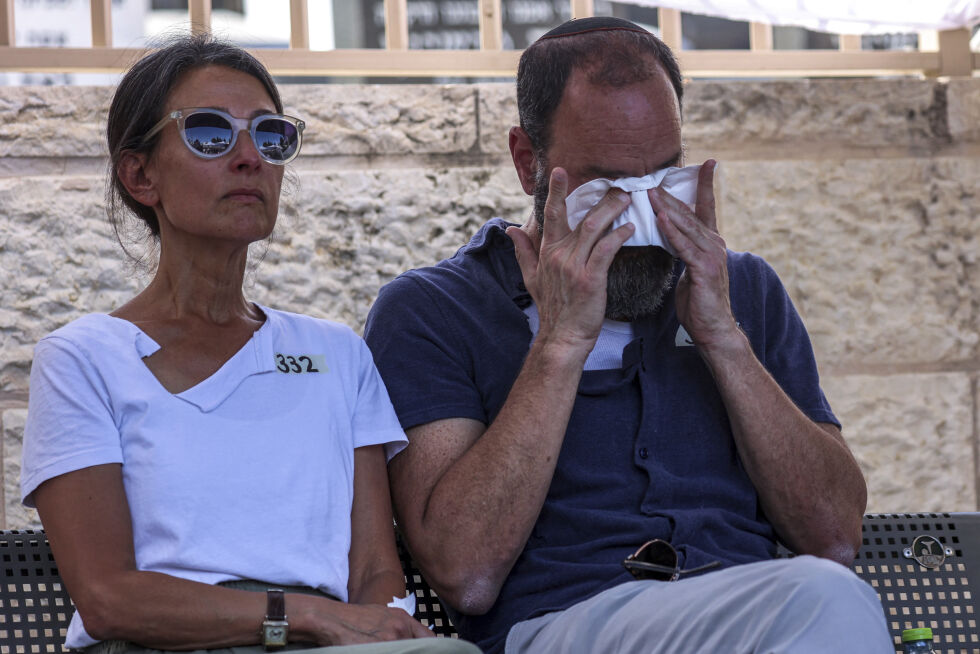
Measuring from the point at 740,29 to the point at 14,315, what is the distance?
96.7 inches

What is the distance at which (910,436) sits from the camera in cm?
396

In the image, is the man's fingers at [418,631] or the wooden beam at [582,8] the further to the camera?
the wooden beam at [582,8]

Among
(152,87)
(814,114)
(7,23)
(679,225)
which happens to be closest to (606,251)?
(679,225)

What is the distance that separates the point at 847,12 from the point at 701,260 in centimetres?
165

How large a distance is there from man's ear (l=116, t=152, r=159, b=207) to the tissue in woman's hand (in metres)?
0.88

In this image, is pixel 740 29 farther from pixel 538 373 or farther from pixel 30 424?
pixel 30 424

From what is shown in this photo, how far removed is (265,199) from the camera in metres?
2.60

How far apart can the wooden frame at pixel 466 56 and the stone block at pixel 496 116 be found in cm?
11

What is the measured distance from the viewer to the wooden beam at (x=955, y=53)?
410cm

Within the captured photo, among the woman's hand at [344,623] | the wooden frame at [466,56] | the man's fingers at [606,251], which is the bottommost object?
the woman's hand at [344,623]

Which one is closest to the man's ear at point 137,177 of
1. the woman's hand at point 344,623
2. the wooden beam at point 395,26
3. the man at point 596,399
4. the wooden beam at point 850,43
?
the man at point 596,399

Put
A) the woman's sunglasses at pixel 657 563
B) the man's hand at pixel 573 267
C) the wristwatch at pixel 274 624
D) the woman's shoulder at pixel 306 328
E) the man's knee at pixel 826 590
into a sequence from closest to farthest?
the man's knee at pixel 826 590, the wristwatch at pixel 274 624, the woman's sunglasses at pixel 657 563, the man's hand at pixel 573 267, the woman's shoulder at pixel 306 328

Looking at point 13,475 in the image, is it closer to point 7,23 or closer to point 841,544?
point 7,23

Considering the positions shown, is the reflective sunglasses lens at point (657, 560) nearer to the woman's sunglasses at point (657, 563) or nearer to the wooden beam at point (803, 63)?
the woman's sunglasses at point (657, 563)
